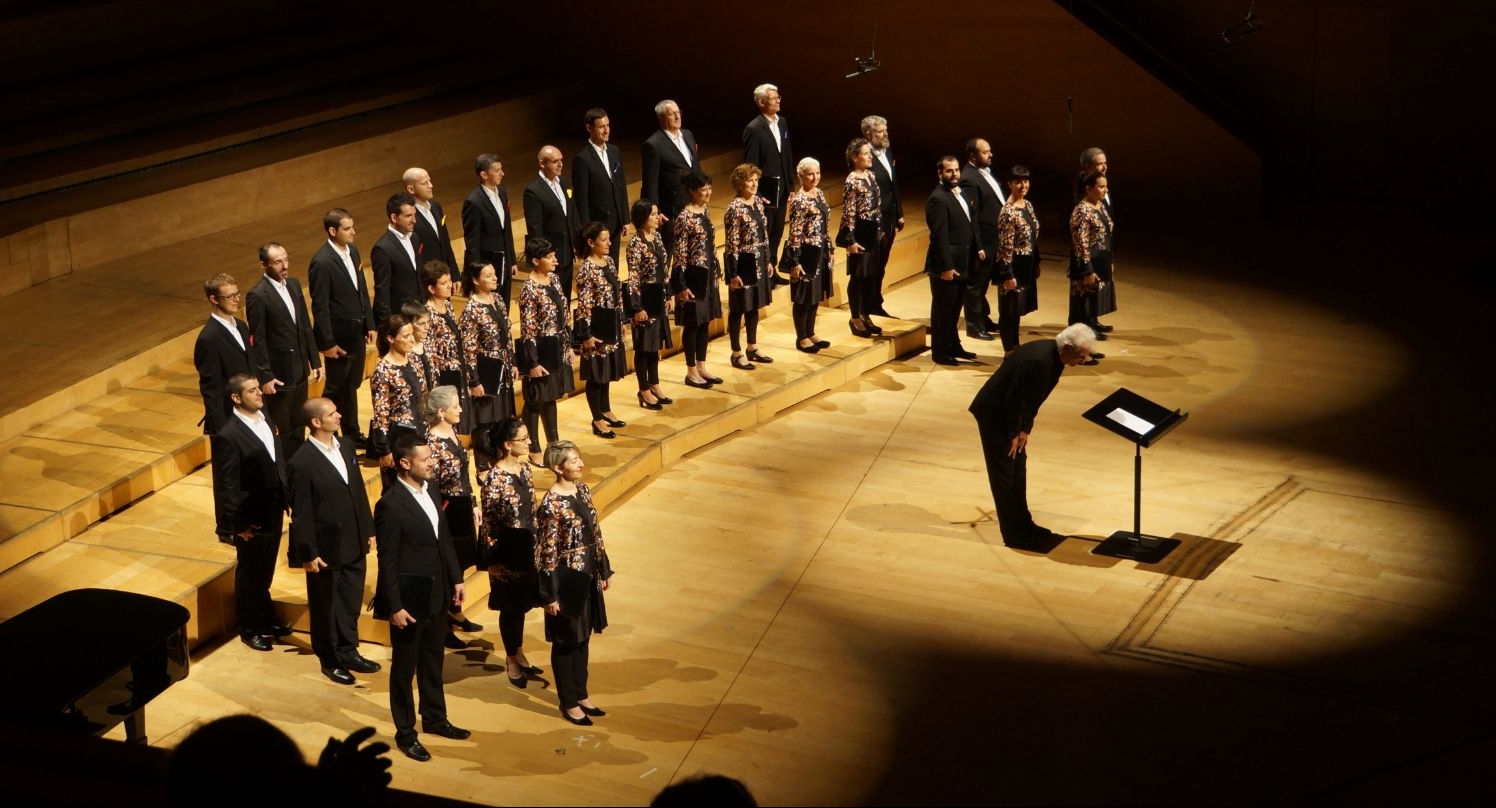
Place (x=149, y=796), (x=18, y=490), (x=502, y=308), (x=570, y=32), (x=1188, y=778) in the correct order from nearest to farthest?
1. (x=149, y=796)
2. (x=1188, y=778)
3. (x=18, y=490)
4. (x=502, y=308)
5. (x=570, y=32)

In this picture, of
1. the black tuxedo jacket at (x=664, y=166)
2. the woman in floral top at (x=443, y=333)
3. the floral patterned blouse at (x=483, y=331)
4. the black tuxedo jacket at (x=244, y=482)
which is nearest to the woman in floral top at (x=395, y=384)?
the woman in floral top at (x=443, y=333)

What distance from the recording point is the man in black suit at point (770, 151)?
426 inches

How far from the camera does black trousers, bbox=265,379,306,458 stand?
7812 millimetres

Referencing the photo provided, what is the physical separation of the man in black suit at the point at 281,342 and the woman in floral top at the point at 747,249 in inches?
103

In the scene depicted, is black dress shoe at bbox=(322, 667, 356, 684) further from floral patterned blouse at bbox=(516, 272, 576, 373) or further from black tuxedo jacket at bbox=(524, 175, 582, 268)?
black tuxedo jacket at bbox=(524, 175, 582, 268)

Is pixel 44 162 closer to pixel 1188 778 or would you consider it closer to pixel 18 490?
pixel 18 490

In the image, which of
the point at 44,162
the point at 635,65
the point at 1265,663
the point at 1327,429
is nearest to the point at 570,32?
the point at 635,65

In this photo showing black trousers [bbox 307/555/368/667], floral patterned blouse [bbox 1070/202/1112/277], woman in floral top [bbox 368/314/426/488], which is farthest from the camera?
floral patterned blouse [bbox 1070/202/1112/277]

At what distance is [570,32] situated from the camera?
1470 centimetres

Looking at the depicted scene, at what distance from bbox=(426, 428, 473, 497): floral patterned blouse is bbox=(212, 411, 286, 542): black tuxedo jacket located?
0.63 metres

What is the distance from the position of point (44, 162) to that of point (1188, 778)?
8089 millimetres

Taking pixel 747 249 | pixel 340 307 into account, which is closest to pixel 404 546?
pixel 340 307

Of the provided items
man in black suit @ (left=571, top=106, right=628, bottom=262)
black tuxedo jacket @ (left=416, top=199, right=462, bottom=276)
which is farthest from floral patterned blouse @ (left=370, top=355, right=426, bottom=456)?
man in black suit @ (left=571, top=106, right=628, bottom=262)

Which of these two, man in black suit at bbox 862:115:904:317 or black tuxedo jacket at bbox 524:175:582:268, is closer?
black tuxedo jacket at bbox 524:175:582:268
